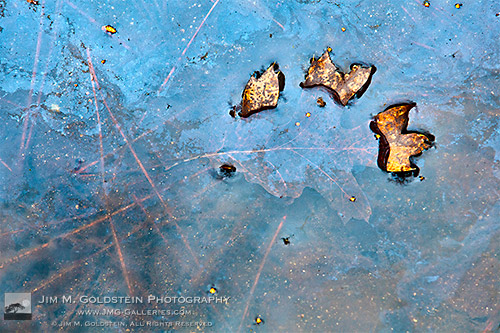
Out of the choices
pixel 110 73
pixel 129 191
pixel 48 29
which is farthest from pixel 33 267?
pixel 48 29

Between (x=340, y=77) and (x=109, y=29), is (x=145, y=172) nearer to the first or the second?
(x=109, y=29)

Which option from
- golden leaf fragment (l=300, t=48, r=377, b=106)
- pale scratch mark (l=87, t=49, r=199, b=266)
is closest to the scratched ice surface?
pale scratch mark (l=87, t=49, r=199, b=266)

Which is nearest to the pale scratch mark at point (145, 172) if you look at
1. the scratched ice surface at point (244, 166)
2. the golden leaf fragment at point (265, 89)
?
the scratched ice surface at point (244, 166)

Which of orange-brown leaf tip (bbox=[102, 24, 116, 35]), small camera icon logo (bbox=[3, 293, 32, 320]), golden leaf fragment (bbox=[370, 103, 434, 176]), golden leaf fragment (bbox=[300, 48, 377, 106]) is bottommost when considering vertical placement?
small camera icon logo (bbox=[3, 293, 32, 320])

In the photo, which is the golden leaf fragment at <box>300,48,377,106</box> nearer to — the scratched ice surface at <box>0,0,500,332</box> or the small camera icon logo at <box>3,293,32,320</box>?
the scratched ice surface at <box>0,0,500,332</box>

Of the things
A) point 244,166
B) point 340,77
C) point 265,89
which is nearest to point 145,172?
point 244,166

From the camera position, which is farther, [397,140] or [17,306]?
[17,306]

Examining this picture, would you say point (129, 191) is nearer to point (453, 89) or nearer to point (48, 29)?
point (48, 29)
